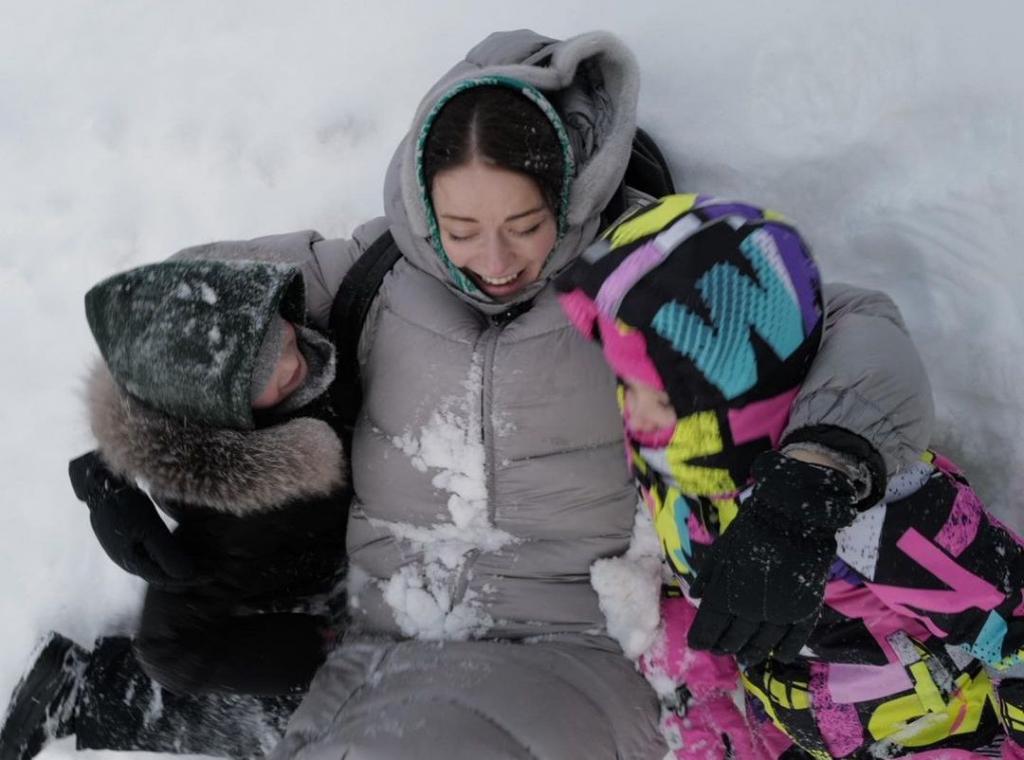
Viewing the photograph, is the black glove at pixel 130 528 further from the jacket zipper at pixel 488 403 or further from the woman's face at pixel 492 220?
the woman's face at pixel 492 220

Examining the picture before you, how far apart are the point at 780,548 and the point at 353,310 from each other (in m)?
0.83

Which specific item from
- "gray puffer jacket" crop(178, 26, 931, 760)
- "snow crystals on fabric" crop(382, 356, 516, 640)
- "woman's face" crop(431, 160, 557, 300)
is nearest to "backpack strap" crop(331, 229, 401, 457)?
"gray puffer jacket" crop(178, 26, 931, 760)

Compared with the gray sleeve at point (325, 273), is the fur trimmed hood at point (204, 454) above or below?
below

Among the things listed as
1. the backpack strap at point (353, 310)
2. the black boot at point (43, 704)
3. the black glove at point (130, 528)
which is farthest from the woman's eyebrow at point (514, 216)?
the black boot at point (43, 704)

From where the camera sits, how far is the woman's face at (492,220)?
3.77ft

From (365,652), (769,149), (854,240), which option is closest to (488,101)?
(769,149)

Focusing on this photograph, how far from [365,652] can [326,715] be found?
134mm

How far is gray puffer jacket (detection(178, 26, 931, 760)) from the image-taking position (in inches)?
49.1

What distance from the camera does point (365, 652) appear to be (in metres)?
1.46

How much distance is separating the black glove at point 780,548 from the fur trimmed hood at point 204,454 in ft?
2.14

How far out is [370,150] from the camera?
→ 71.8 inches

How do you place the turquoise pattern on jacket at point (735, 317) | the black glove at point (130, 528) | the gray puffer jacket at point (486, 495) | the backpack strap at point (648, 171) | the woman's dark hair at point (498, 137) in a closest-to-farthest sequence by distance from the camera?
1. the turquoise pattern on jacket at point (735, 317)
2. the woman's dark hair at point (498, 137)
3. the gray puffer jacket at point (486, 495)
4. the black glove at point (130, 528)
5. the backpack strap at point (648, 171)

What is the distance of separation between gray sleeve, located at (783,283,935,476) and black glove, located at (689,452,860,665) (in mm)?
77

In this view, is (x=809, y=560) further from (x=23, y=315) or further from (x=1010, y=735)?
(x=23, y=315)
